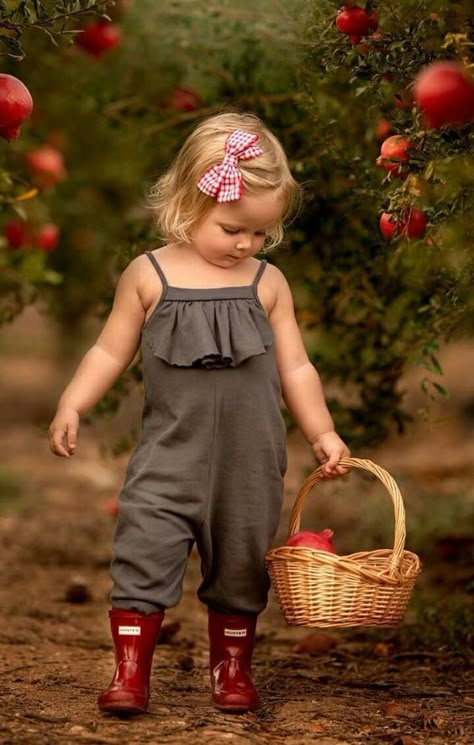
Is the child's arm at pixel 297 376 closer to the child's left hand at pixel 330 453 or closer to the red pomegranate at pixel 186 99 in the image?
the child's left hand at pixel 330 453

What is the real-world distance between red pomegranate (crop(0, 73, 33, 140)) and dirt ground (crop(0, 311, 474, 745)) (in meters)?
1.39

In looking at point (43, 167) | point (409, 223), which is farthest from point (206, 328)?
point (43, 167)

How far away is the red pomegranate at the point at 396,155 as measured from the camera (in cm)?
277

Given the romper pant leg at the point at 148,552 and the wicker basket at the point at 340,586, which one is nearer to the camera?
the wicker basket at the point at 340,586

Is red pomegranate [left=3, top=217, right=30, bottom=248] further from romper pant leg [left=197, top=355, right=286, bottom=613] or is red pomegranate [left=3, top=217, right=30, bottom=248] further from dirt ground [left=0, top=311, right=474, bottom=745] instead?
romper pant leg [left=197, top=355, right=286, bottom=613]

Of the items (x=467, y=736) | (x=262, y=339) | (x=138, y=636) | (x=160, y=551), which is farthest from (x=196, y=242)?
(x=467, y=736)

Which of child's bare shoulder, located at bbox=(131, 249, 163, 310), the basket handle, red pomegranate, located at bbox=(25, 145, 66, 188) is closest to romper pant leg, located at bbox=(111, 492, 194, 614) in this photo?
Answer: the basket handle

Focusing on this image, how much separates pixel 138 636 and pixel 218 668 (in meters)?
0.29

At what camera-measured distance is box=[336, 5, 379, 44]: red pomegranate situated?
2766mm

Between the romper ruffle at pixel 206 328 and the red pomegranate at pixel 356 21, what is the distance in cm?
67

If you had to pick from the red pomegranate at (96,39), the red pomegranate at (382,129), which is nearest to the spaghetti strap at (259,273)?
the red pomegranate at (382,129)

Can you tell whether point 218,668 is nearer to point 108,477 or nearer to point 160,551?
point 160,551

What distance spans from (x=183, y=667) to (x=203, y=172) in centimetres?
154

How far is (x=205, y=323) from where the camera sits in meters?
2.89
